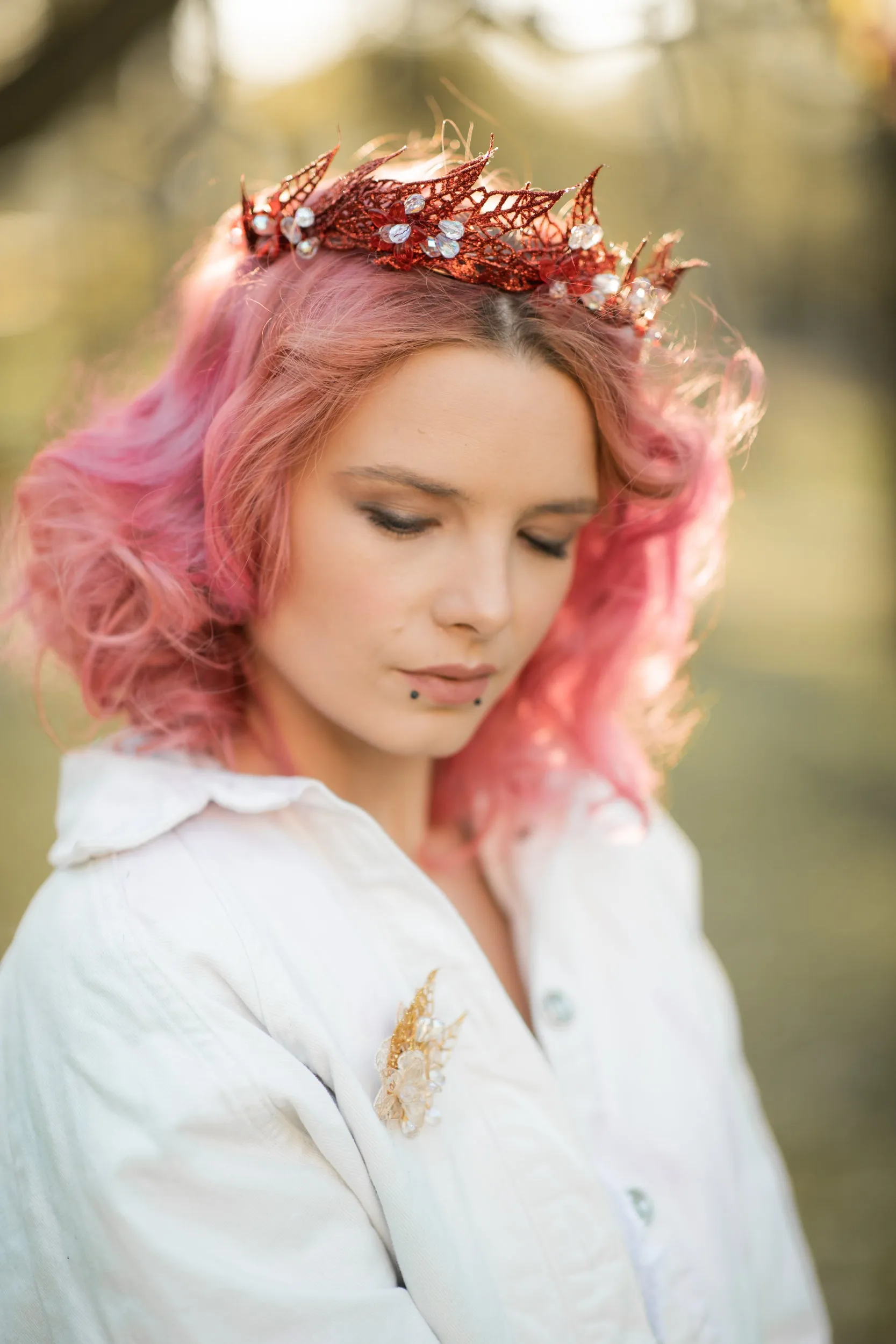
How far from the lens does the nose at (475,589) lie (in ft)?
4.19

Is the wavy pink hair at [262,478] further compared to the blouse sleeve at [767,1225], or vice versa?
the blouse sleeve at [767,1225]

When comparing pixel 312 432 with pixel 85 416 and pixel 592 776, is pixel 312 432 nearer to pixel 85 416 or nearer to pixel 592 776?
pixel 85 416

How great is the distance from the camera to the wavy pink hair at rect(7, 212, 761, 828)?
1.26 m

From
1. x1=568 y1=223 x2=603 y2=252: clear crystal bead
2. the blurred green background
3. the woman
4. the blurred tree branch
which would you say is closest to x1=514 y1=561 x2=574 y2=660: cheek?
the woman

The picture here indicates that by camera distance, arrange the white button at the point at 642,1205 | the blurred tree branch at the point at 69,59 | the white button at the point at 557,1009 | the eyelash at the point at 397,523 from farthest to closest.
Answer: the blurred tree branch at the point at 69,59
the white button at the point at 557,1009
the white button at the point at 642,1205
the eyelash at the point at 397,523

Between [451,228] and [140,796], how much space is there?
2.62ft

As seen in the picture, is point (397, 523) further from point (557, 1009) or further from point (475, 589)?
point (557, 1009)

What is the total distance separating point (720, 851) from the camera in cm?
476

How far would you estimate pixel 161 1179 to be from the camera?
1.02m

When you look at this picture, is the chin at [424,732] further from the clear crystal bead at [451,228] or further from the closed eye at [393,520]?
the clear crystal bead at [451,228]

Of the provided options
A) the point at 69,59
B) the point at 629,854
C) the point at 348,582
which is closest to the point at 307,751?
the point at 348,582

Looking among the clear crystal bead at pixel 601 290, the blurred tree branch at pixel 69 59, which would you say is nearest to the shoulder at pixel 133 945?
the clear crystal bead at pixel 601 290

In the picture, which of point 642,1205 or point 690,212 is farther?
point 690,212

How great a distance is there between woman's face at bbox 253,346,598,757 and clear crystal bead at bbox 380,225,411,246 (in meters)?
0.14
